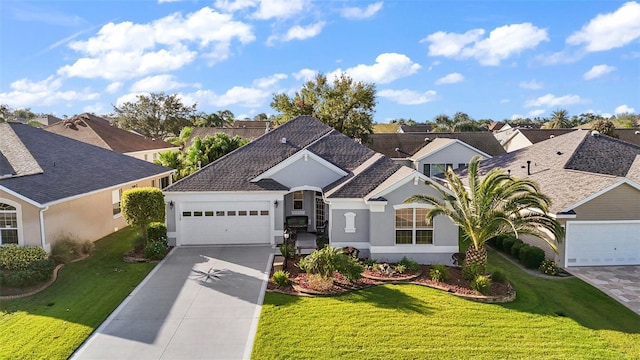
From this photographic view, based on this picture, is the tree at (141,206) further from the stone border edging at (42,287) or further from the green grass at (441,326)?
the green grass at (441,326)

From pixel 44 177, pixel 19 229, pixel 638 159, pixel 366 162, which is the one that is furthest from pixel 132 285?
pixel 638 159

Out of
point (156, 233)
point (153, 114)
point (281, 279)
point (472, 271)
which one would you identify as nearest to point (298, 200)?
point (156, 233)

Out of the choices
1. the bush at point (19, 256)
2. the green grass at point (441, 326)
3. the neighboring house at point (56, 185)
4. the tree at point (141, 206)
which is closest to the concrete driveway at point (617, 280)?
the green grass at point (441, 326)

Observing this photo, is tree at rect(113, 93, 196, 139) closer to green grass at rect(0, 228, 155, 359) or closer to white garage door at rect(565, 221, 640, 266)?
green grass at rect(0, 228, 155, 359)

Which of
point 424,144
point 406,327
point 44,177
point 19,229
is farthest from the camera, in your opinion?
point 424,144

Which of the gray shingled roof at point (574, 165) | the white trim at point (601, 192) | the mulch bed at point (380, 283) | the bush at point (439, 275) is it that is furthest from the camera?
the gray shingled roof at point (574, 165)

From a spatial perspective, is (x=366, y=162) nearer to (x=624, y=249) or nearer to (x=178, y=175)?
(x=624, y=249)
